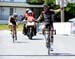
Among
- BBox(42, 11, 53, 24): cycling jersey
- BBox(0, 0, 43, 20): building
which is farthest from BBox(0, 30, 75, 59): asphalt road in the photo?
BBox(0, 0, 43, 20): building

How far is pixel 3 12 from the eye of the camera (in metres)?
80.3

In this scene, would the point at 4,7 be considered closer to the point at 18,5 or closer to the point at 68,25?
the point at 18,5

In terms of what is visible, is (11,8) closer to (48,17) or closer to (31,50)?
(31,50)

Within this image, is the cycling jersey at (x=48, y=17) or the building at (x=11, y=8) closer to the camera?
the cycling jersey at (x=48, y=17)

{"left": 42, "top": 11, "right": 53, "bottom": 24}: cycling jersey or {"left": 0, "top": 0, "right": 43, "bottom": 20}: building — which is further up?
{"left": 42, "top": 11, "right": 53, "bottom": 24}: cycling jersey

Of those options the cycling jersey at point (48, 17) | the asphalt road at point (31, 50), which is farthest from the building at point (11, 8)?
the cycling jersey at point (48, 17)

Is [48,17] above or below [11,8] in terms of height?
above

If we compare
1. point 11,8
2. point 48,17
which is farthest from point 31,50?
point 11,8

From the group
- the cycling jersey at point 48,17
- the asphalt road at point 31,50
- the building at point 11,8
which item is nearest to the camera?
the asphalt road at point 31,50

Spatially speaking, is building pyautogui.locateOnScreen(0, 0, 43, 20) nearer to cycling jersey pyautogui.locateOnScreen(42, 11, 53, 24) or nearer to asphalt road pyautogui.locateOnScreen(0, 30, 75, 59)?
asphalt road pyautogui.locateOnScreen(0, 30, 75, 59)

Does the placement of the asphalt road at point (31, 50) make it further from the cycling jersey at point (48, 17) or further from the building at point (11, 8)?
the building at point (11, 8)

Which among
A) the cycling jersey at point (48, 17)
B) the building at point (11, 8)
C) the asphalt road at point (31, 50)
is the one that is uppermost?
the cycling jersey at point (48, 17)

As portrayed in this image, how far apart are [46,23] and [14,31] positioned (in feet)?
22.7

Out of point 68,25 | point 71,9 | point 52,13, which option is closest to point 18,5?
point 71,9
